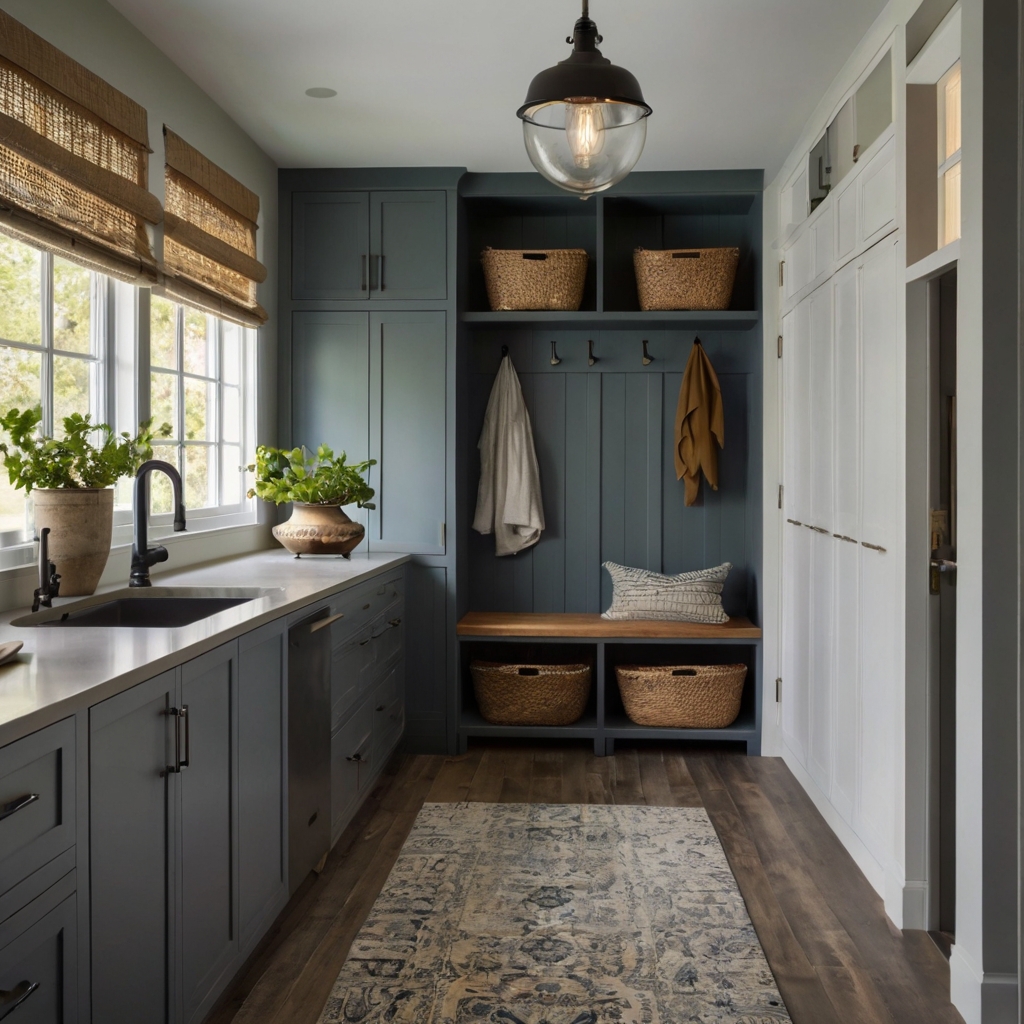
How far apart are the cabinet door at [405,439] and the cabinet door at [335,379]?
5 cm

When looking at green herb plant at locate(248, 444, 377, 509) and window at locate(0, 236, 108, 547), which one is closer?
window at locate(0, 236, 108, 547)

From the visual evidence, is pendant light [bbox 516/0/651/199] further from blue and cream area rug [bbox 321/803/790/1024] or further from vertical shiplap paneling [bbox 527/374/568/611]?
vertical shiplap paneling [bbox 527/374/568/611]

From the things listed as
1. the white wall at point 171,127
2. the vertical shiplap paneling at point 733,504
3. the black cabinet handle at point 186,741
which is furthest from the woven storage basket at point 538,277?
the black cabinet handle at point 186,741

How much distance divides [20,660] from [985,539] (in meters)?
1.95

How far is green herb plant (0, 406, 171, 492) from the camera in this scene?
2.23m

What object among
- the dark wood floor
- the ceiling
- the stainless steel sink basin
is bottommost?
the dark wood floor

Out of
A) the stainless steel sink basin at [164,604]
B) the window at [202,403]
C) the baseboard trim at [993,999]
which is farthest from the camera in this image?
the window at [202,403]

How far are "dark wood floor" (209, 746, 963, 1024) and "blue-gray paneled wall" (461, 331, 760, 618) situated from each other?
0.86m

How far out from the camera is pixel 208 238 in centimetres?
323

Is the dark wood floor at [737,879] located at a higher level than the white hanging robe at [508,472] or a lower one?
lower

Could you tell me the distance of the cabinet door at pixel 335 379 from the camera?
407 centimetres

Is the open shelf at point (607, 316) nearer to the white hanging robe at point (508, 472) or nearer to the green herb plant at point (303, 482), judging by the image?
the white hanging robe at point (508, 472)

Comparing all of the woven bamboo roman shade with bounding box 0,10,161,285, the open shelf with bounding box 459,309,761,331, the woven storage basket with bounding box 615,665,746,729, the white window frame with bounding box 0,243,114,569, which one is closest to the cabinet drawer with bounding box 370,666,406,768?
the woven storage basket with bounding box 615,665,746,729

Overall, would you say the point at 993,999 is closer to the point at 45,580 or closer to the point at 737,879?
the point at 737,879
